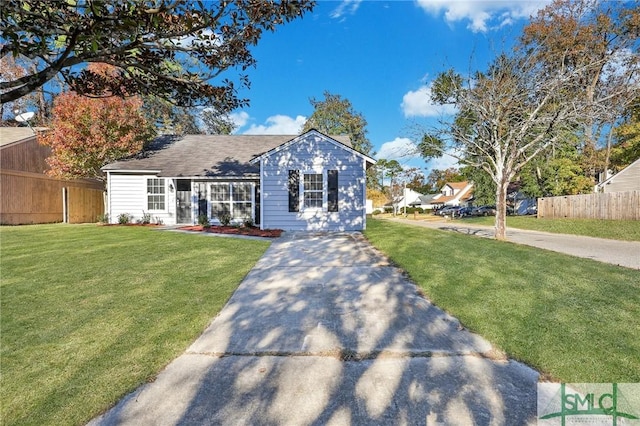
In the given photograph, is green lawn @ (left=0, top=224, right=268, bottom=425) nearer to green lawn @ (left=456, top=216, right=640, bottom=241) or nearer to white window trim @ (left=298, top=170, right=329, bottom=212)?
white window trim @ (left=298, top=170, right=329, bottom=212)

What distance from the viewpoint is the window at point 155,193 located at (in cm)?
1625

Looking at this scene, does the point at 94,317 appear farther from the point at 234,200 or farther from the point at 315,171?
the point at 234,200

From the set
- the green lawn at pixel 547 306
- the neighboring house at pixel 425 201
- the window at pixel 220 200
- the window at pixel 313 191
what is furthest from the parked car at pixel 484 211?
the green lawn at pixel 547 306

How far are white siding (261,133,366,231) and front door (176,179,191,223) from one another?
15.1 ft

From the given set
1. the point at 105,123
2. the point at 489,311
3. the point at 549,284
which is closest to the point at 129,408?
the point at 489,311

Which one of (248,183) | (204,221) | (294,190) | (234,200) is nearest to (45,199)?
(204,221)

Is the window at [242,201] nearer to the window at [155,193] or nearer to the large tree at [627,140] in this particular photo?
the window at [155,193]

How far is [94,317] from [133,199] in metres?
14.0

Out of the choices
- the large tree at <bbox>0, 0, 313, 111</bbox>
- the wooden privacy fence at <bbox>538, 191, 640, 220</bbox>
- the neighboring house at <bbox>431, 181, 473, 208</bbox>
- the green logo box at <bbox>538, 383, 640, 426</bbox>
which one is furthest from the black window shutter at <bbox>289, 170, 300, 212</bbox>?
the neighboring house at <bbox>431, 181, 473, 208</bbox>

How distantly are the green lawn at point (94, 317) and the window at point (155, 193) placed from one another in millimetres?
7978

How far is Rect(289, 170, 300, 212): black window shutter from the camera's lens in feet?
45.2

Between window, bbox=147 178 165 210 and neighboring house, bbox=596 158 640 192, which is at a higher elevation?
neighboring house, bbox=596 158 640 192

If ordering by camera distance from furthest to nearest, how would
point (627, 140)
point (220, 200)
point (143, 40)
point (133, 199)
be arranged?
point (627, 140) → point (133, 199) → point (220, 200) → point (143, 40)

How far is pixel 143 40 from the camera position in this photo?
10.7ft
